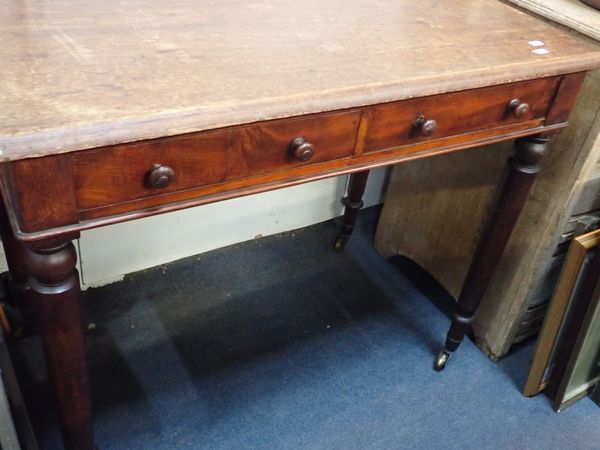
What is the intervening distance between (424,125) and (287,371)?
760 mm

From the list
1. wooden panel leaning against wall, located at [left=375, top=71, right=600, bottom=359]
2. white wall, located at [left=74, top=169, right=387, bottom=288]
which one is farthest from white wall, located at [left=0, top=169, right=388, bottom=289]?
wooden panel leaning against wall, located at [left=375, top=71, right=600, bottom=359]

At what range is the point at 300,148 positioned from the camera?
0.83 m

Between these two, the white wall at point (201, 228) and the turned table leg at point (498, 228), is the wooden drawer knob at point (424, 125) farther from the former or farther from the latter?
the white wall at point (201, 228)

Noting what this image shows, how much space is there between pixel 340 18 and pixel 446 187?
25.3 inches

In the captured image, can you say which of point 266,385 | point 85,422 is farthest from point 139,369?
point 85,422

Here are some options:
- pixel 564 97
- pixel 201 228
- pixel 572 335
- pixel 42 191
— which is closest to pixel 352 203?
pixel 201 228

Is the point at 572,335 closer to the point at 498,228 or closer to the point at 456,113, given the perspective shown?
the point at 498,228

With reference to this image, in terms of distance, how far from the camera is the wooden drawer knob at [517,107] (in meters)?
1.01

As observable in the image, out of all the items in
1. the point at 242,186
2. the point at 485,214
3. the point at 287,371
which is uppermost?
the point at 242,186

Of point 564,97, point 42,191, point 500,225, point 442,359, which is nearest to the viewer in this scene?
point 42,191

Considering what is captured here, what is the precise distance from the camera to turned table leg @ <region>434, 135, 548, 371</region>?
1.15m

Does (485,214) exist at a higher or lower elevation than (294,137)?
lower

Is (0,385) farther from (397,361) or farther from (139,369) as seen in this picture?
(397,361)

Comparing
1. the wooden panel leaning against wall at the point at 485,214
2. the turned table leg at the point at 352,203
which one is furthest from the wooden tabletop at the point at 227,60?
the turned table leg at the point at 352,203
